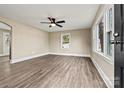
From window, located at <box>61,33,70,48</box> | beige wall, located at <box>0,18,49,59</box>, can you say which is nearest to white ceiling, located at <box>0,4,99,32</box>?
beige wall, located at <box>0,18,49,59</box>

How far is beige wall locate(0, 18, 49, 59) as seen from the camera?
5024mm

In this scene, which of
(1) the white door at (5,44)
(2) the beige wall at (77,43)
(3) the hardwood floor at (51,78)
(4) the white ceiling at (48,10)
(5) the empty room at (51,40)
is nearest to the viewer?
(3) the hardwood floor at (51,78)

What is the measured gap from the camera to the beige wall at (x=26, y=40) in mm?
5024

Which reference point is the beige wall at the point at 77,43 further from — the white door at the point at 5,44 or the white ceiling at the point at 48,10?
the white door at the point at 5,44

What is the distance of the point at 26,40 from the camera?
6.00 meters

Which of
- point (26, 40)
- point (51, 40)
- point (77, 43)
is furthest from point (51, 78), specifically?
point (51, 40)

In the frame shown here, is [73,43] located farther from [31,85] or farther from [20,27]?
[31,85]

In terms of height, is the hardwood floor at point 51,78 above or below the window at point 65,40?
below

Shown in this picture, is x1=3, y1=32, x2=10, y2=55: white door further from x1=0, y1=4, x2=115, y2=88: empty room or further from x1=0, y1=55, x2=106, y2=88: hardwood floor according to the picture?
x1=0, y1=55, x2=106, y2=88: hardwood floor

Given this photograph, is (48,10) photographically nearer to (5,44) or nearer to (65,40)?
(65,40)

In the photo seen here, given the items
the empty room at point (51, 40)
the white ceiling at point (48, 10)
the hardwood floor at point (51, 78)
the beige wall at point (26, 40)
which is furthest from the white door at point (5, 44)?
the hardwood floor at point (51, 78)

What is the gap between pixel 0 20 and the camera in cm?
433
